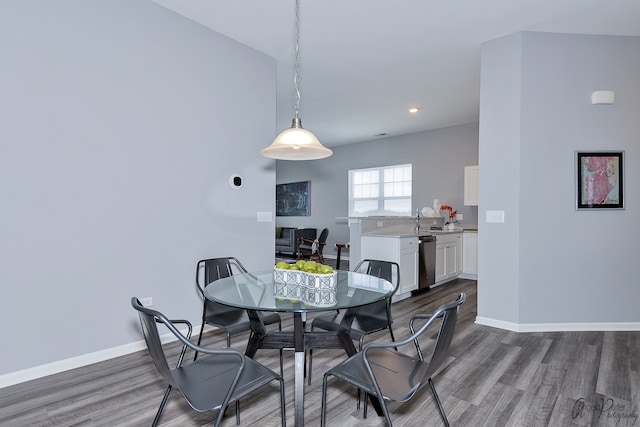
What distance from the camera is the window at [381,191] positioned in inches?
297

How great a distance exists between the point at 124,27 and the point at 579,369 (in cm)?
422

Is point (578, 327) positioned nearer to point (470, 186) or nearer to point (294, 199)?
point (470, 186)

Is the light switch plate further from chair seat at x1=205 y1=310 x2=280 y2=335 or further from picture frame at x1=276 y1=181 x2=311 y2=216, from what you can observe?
picture frame at x1=276 y1=181 x2=311 y2=216

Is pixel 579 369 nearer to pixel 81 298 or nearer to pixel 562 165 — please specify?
pixel 562 165

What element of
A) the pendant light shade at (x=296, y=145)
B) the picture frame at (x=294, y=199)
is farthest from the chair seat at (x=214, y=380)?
the picture frame at (x=294, y=199)

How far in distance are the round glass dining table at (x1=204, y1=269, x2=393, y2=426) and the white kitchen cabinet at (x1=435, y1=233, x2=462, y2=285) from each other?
338 cm

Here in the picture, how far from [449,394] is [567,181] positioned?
97.2 inches

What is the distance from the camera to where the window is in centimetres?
754

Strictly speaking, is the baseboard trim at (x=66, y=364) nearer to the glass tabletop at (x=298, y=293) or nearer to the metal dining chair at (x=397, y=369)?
the glass tabletop at (x=298, y=293)

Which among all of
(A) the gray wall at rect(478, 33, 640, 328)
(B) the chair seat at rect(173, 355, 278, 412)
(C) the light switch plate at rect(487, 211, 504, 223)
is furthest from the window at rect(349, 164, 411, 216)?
(B) the chair seat at rect(173, 355, 278, 412)

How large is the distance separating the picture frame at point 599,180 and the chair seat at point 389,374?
9.15ft

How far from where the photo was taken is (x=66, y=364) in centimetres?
244

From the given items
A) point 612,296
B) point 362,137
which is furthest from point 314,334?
point 362,137

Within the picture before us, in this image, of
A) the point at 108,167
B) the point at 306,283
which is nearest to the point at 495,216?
the point at 306,283
